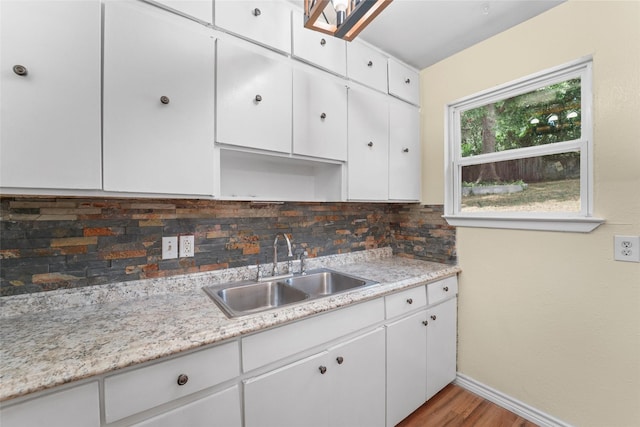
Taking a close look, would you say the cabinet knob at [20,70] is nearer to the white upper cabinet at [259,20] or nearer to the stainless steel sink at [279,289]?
the white upper cabinet at [259,20]

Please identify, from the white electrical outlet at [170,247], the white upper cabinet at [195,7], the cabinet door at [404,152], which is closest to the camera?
the white upper cabinet at [195,7]

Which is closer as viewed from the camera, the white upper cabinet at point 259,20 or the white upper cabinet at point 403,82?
the white upper cabinet at point 259,20

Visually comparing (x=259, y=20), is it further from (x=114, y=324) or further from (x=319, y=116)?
(x=114, y=324)

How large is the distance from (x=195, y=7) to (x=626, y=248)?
2.43 metres

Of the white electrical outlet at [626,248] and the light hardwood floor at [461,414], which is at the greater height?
Result: the white electrical outlet at [626,248]

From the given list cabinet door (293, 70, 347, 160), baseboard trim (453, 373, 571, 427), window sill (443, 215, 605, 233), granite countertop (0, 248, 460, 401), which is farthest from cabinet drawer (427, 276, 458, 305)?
cabinet door (293, 70, 347, 160)

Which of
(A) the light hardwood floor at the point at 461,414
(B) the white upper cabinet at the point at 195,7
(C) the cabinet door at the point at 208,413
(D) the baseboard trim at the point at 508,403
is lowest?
(A) the light hardwood floor at the point at 461,414

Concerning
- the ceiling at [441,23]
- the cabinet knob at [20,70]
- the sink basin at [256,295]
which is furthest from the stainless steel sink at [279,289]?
the ceiling at [441,23]

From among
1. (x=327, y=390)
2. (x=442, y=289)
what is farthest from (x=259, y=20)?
(x=442, y=289)

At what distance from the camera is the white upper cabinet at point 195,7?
4.08 feet

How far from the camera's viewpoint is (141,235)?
1.44 metres

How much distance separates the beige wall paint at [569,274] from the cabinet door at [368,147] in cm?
67

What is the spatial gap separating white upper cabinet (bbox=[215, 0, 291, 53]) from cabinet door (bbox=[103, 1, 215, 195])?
14cm

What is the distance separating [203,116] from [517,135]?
6.50 feet
